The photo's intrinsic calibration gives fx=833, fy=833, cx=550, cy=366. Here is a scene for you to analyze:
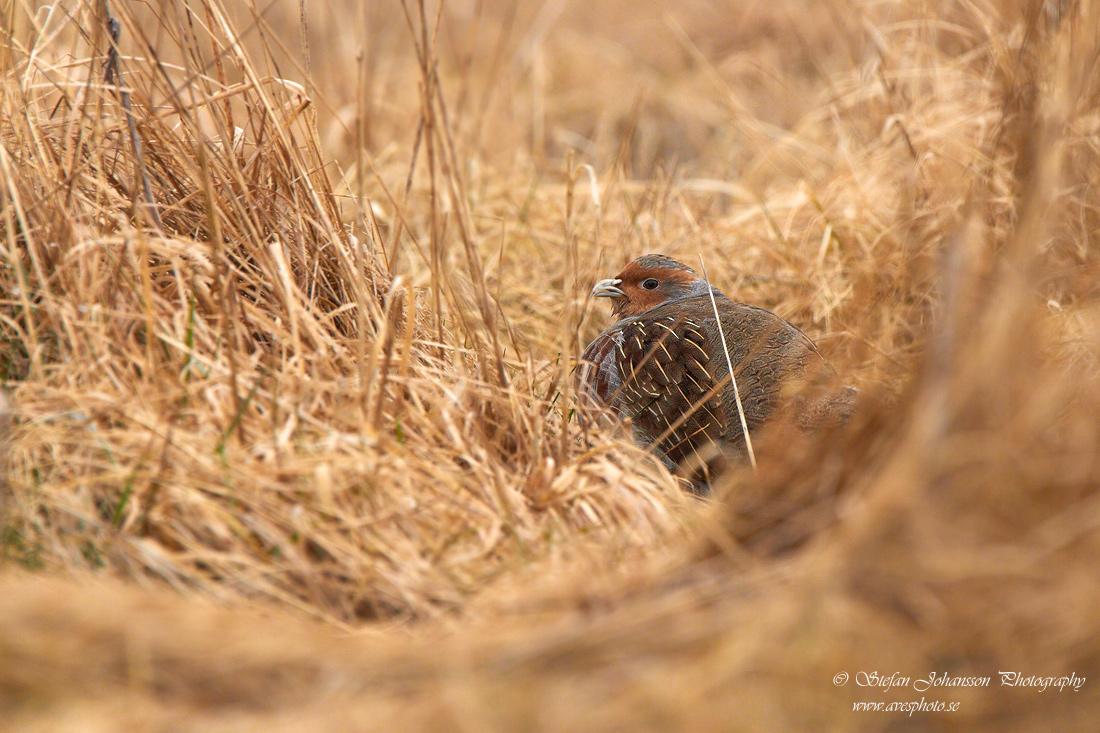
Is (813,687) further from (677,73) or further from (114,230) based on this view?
(677,73)

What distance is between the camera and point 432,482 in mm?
2080

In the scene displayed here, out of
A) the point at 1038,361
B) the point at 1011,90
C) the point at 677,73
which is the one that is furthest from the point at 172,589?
the point at 677,73

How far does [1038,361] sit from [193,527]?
175 centimetres

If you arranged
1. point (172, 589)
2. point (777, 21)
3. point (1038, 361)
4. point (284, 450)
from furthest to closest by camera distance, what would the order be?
point (777, 21) → point (284, 450) → point (172, 589) → point (1038, 361)

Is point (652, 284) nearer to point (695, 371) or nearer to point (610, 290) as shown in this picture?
point (610, 290)

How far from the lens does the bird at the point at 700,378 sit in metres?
2.72

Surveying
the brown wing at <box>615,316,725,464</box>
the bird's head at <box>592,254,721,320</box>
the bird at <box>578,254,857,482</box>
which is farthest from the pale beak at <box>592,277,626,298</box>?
the brown wing at <box>615,316,725,464</box>

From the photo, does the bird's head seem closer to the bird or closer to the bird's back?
the bird

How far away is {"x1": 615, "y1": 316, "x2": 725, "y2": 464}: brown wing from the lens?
9.43ft

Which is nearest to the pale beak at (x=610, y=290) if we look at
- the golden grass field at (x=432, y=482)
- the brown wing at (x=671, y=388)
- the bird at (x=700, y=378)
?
the bird at (x=700, y=378)

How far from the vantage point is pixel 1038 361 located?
155 cm

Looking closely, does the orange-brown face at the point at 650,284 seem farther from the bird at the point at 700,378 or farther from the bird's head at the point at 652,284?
the bird at the point at 700,378

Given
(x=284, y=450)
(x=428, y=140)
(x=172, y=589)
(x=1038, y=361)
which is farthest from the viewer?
(x=428, y=140)

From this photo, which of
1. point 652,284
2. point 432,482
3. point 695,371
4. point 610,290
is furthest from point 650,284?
point 432,482
